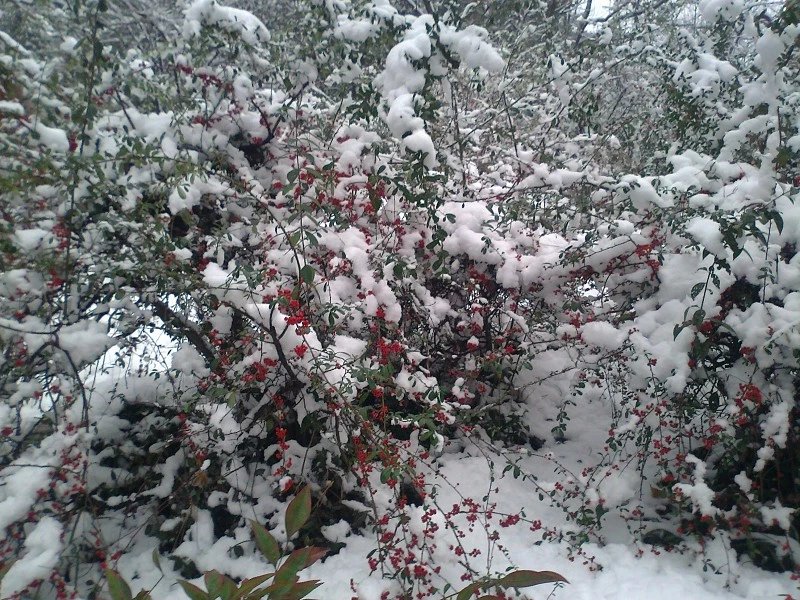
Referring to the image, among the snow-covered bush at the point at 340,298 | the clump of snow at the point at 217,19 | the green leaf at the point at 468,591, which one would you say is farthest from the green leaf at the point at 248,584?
the clump of snow at the point at 217,19

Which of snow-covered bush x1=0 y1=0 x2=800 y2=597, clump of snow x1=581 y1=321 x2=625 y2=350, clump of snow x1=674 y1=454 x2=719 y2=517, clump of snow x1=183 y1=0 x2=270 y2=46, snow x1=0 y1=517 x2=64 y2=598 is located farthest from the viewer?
clump of snow x1=581 y1=321 x2=625 y2=350

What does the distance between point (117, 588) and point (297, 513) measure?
266mm

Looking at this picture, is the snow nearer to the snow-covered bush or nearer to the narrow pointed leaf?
the snow-covered bush

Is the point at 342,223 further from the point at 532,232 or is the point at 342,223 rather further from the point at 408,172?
the point at 532,232

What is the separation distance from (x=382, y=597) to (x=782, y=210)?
2396mm

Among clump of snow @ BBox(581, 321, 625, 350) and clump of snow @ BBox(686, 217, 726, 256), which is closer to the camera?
clump of snow @ BBox(686, 217, 726, 256)

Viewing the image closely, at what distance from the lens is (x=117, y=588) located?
736mm

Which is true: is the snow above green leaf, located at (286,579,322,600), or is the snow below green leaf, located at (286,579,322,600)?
above

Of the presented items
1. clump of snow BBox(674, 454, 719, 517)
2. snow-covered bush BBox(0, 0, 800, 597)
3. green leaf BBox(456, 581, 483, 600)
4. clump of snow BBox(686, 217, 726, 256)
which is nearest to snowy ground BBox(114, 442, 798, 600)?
snow-covered bush BBox(0, 0, 800, 597)

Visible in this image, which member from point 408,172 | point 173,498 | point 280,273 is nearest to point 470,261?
point 408,172

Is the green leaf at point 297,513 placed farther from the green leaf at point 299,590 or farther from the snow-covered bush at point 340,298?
the snow-covered bush at point 340,298

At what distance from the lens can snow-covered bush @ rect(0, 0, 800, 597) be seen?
2150 millimetres

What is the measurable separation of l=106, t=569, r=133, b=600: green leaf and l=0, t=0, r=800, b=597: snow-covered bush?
1.23m

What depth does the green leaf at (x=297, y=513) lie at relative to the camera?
80 cm
